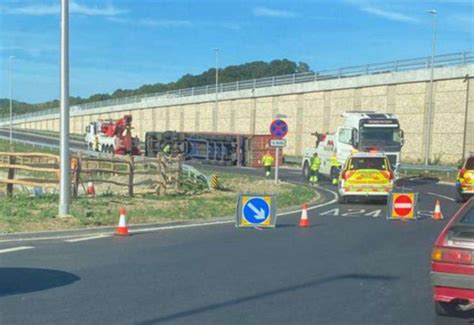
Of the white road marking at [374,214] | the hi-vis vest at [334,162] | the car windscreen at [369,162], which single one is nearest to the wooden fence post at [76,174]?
the white road marking at [374,214]

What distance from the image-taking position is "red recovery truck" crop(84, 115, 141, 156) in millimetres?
48469

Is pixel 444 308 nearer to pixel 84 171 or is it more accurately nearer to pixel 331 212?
pixel 331 212

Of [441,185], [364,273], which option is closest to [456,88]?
[441,185]

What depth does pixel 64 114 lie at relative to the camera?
16312 mm

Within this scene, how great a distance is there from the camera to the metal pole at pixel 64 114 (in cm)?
1603

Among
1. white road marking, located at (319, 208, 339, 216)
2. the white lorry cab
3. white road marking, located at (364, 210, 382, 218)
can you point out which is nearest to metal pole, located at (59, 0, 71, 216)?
white road marking, located at (319, 208, 339, 216)

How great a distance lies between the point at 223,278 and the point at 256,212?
6487 millimetres

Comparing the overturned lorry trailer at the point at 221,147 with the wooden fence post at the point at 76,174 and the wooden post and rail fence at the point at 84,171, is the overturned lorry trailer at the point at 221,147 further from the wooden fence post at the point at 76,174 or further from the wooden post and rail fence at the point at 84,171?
the wooden fence post at the point at 76,174

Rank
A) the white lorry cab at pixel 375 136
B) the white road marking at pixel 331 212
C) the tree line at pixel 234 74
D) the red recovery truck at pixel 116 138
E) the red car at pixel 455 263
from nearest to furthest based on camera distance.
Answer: the red car at pixel 455 263 < the white road marking at pixel 331 212 < the white lorry cab at pixel 375 136 < the red recovery truck at pixel 116 138 < the tree line at pixel 234 74

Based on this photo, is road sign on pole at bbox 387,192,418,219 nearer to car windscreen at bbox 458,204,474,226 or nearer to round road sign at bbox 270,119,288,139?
round road sign at bbox 270,119,288,139

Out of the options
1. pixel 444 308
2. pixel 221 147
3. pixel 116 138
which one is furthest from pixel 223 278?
pixel 221 147

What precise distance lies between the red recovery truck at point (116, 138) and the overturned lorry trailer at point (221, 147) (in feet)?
15.8

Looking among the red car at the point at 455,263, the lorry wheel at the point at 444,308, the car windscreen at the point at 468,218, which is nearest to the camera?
the red car at the point at 455,263

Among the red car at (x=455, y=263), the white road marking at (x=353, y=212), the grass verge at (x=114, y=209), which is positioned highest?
the red car at (x=455, y=263)
